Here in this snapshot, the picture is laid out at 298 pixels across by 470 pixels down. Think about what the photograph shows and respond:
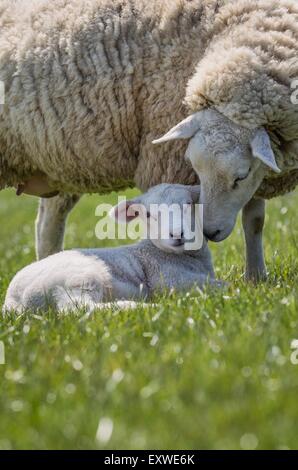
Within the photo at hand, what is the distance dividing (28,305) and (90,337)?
3.32 ft

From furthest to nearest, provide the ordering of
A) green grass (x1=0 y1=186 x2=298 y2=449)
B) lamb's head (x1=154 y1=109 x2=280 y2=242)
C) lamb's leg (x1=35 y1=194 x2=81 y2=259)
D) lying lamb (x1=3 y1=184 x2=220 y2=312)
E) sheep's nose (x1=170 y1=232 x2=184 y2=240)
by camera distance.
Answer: lamb's leg (x1=35 y1=194 x2=81 y2=259) → lamb's head (x1=154 y1=109 x2=280 y2=242) → sheep's nose (x1=170 y1=232 x2=184 y2=240) → lying lamb (x1=3 y1=184 x2=220 y2=312) → green grass (x1=0 y1=186 x2=298 y2=449)

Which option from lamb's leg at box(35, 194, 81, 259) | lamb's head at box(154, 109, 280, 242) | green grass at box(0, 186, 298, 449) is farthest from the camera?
lamb's leg at box(35, 194, 81, 259)

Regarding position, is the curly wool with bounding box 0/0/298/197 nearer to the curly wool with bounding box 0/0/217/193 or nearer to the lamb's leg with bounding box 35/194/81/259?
the curly wool with bounding box 0/0/217/193

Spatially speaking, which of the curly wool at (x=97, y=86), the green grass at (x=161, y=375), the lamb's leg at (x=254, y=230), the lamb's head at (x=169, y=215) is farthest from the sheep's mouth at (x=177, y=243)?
the lamb's leg at (x=254, y=230)

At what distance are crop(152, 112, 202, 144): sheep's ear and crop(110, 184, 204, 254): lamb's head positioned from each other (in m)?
0.28

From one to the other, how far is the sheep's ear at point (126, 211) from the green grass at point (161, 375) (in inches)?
29.5

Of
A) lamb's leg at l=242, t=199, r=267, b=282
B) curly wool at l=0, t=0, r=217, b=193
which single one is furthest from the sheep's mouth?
lamb's leg at l=242, t=199, r=267, b=282

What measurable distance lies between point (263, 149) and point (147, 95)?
3.38 ft

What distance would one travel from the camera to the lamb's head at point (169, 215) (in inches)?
187

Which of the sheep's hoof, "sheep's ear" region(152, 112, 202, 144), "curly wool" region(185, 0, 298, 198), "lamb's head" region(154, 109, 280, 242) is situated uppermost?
"curly wool" region(185, 0, 298, 198)

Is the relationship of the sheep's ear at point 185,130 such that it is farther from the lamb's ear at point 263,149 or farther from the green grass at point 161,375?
the green grass at point 161,375

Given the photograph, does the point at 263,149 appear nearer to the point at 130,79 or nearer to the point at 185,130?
the point at 185,130

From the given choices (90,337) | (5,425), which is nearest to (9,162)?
(90,337)

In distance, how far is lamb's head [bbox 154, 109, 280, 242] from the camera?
16.1 feet
